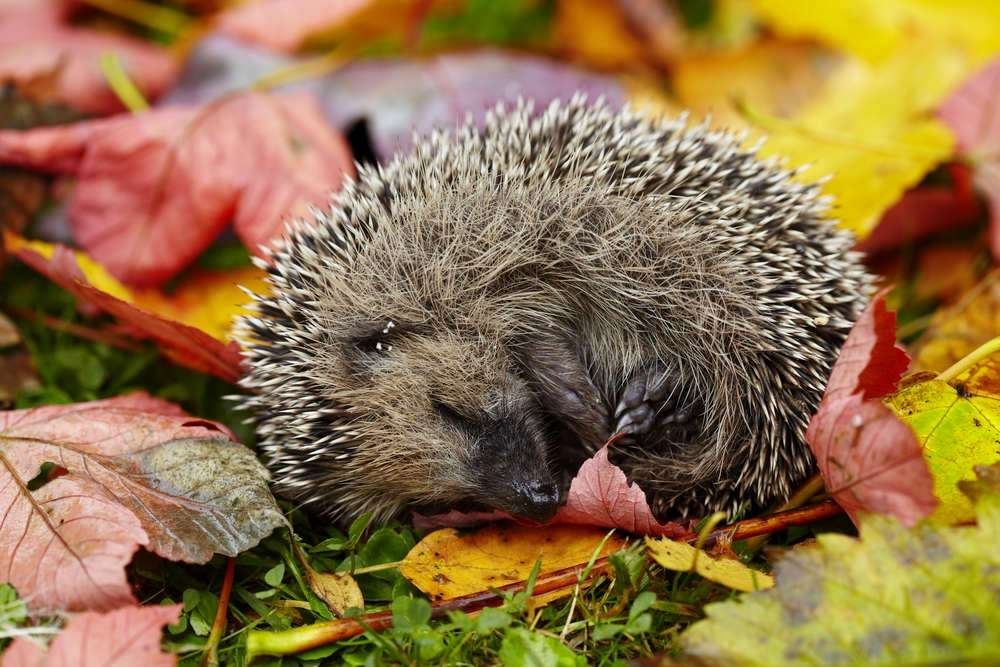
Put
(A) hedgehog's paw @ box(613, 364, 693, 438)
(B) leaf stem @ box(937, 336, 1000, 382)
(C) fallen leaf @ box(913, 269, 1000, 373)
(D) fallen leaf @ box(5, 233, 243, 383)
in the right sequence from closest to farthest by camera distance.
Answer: (B) leaf stem @ box(937, 336, 1000, 382) → (A) hedgehog's paw @ box(613, 364, 693, 438) → (D) fallen leaf @ box(5, 233, 243, 383) → (C) fallen leaf @ box(913, 269, 1000, 373)

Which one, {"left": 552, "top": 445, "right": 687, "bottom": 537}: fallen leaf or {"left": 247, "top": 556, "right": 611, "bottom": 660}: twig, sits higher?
{"left": 552, "top": 445, "right": 687, "bottom": 537}: fallen leaf

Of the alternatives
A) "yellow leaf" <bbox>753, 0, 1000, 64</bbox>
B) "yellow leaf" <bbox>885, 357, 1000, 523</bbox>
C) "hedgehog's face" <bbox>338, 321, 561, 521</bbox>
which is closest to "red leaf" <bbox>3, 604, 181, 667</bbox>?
"hedgehog's face" <bbox>338, 321, 561, 521</bbox>

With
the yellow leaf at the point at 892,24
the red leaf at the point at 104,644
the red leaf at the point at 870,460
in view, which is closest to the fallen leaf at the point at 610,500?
the red leaf at the point at 870,460

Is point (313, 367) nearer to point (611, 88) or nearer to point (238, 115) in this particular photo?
point (238, 115)

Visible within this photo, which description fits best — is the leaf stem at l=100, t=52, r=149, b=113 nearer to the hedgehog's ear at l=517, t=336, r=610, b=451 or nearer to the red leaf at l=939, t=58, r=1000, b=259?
the hedgehog's ear at l=517, t=336, r=610, b=451

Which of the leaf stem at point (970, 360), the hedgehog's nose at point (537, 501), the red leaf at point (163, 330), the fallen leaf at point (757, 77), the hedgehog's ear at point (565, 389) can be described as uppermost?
the fallen leaf at point (757, 77)

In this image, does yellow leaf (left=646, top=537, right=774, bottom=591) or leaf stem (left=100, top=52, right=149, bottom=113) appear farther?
leaf stem (left=100, top=52, right=149, bottom=113)

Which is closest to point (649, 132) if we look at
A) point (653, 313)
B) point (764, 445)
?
point (653, 313)

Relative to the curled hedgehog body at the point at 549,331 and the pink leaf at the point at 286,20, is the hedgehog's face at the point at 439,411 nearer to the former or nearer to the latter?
the curled hedgehog body at the point at 549,331
